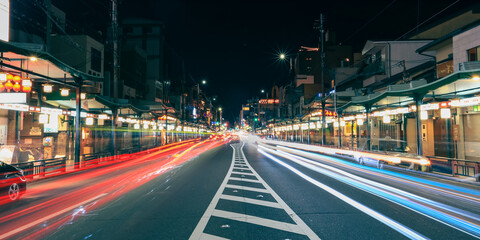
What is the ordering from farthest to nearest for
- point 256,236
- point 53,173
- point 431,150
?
1. point 431,150
2. point 53,173
3. point 256,236

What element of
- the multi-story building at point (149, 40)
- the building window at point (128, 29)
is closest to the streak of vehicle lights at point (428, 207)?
the multi-story building at point (149, 40)

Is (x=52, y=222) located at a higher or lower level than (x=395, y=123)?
lower

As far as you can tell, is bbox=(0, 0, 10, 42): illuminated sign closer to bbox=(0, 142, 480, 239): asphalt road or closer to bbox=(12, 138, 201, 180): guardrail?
bbox=(12, 138, 201, 180): guardrail

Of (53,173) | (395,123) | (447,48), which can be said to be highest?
(447,48)

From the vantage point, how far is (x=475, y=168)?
Result: 10.9m

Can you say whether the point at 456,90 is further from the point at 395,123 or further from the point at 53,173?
the point at 53,173

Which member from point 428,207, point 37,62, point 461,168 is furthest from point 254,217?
point 37,62

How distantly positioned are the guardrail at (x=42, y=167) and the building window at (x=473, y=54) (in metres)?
26.9

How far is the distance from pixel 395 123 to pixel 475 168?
1793 cm

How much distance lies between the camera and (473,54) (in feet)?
56.7

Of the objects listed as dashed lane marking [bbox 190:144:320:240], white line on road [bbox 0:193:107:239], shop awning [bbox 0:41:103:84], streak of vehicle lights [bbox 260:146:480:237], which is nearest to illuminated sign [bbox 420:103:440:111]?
streak of vehicle lights [bbox 260:146:480:237]

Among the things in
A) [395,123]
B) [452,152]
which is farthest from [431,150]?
[395,123]

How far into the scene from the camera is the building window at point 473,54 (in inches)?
669

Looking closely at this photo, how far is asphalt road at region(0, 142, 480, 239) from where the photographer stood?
5344mm
